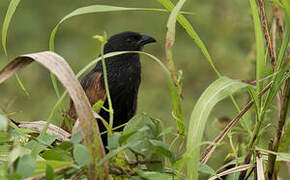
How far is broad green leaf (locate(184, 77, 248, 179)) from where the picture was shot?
1128 millimetres

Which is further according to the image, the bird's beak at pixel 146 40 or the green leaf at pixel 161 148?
the bird's beak at pixel 146 40

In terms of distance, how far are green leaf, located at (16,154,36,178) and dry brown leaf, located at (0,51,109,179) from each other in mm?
131

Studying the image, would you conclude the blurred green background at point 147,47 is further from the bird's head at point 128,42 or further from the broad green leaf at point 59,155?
the broad green leaf at point 59,155

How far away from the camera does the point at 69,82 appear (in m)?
1.15

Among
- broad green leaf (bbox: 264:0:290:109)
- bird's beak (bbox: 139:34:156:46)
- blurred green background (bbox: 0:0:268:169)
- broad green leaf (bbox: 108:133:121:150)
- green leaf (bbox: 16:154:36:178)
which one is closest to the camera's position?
green leaf (bbox: 16:154:36:178)

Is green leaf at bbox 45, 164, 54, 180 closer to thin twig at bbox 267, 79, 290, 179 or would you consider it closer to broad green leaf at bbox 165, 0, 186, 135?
broad green leaf at bbox 165, 0, 186, 135

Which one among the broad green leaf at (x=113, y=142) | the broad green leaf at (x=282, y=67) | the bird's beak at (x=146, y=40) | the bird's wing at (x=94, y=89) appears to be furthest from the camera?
the bird's beak at (x=146, y=40)

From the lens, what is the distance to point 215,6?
593cm

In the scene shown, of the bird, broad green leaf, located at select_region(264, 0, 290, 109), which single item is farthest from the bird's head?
broad green leaf, located at select_region(264, 0, 290, 109)

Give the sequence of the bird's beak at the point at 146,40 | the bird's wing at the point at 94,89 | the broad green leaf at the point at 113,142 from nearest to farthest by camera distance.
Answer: the broad green leaf at the point at 113,142, the bird's wing at the point at 94,89, the bird's beak at the point at 146,40

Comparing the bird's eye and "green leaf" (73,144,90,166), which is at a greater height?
the bird's eye

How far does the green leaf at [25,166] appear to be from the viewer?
979mm

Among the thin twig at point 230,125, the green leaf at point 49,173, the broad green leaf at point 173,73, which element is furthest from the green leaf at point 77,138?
the thin twig at point 230,125

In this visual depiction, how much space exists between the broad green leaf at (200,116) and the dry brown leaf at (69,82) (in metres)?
0.17
